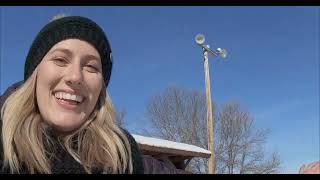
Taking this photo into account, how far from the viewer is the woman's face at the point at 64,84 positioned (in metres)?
1.59

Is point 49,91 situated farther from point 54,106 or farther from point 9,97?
point 9,97

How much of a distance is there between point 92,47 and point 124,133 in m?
0.39

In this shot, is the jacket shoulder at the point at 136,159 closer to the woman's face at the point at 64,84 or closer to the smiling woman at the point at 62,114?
the smiling woman at the point at 62,114

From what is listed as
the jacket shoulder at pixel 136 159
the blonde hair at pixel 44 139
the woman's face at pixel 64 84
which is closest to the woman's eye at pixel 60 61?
the woman's face at pixel 64 84

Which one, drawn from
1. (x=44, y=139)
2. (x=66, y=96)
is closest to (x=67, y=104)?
(x=66, y=96)

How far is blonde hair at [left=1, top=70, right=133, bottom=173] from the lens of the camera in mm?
1515

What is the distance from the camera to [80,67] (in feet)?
5.24

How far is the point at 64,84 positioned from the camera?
5.24 feet

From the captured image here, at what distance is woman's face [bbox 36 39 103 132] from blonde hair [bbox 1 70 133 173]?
0.04 metres

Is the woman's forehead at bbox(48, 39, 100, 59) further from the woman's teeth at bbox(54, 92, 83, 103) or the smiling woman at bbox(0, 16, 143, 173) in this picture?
the woman's teeth at bbox(54, 92, 83, 103)

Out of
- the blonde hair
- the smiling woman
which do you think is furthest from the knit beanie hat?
the blonde hair
